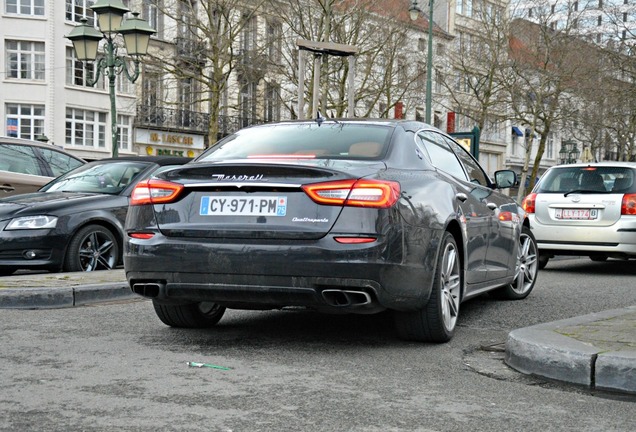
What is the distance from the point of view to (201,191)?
5.31 m

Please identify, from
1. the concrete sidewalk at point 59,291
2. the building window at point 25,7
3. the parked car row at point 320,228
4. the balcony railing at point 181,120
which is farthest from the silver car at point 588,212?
the building window at point 25,7

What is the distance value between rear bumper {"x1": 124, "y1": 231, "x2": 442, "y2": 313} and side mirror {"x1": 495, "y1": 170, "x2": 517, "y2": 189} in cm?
279

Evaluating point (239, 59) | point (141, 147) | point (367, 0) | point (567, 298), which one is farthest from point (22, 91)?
point (567, 298)

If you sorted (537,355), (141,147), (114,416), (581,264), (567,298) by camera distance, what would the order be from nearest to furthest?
1. (114,416)
2. (537,355)
3. (567,298)
4. (581,264)
5. (141,147)

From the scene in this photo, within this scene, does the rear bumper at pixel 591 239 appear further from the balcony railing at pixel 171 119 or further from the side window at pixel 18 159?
the balcony railing at pixel 171 119

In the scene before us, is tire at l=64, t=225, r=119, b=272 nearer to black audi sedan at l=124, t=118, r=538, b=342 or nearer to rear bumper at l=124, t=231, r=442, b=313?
black audi sedan at l=124, t=118, r=538, b=342

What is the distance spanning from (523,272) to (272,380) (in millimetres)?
4597

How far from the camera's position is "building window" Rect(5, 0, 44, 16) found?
42.9 metres

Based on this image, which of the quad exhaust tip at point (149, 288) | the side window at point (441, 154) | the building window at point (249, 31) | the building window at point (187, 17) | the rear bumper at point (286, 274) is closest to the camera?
the rear bumper at point (286, 274)

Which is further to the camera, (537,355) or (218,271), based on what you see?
(218,271)

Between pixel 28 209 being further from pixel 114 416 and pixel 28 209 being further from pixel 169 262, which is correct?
pixel 114 416

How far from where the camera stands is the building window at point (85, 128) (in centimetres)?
4366

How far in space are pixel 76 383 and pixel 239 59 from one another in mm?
29469

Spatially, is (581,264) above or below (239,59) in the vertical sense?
below
